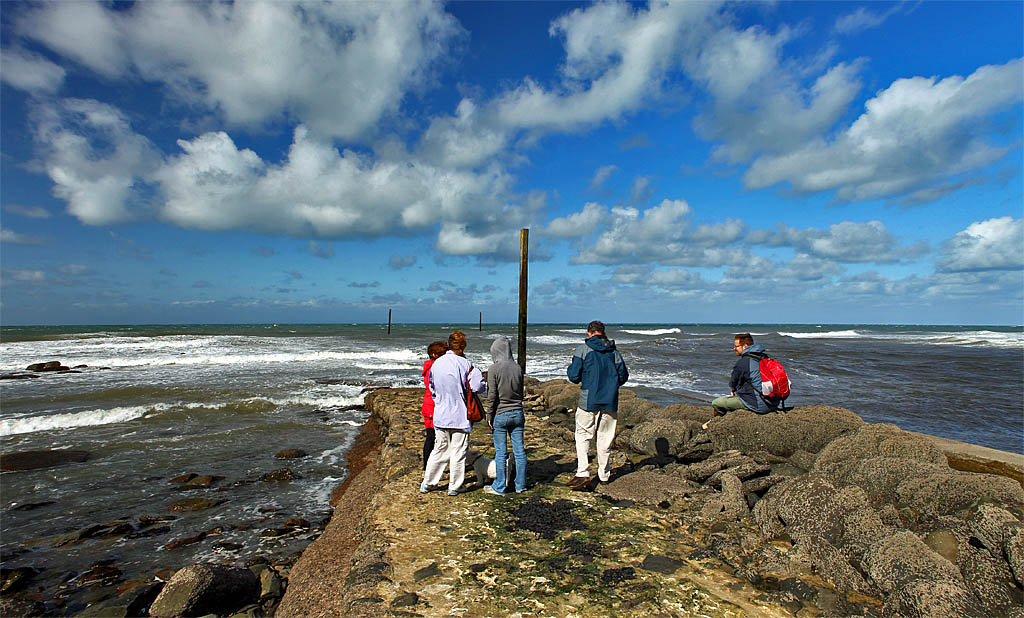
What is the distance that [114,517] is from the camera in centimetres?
684

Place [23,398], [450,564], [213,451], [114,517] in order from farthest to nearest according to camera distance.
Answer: [23,398]
[213,451]
[114,517]
[450,564]

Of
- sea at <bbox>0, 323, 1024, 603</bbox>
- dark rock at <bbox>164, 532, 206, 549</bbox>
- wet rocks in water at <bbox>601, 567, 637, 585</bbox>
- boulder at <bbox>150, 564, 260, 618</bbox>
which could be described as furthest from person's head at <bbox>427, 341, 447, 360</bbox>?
dark rock at <bbox>164, 532, 206, 549</bbox>

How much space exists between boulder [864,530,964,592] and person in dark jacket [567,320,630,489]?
285cm

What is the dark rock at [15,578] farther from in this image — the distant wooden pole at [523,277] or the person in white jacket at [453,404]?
the distant wooden pole at [523,277]

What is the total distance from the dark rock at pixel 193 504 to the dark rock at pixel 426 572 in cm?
484

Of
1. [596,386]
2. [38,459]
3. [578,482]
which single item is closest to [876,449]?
[596,386]

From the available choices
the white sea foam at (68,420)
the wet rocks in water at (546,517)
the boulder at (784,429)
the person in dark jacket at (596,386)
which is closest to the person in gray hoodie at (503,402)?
the wet rocks in water at (546,517)

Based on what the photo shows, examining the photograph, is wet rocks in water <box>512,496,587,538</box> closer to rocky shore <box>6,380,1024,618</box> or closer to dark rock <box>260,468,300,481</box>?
rocky shore <box>6,380,1024,618</box>

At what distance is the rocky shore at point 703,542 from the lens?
372 centimetres

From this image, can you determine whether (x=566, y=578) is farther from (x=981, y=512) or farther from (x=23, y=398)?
(x=23, y=398)

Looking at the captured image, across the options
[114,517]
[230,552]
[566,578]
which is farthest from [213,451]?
[566,578]

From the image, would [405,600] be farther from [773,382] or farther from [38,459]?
[38,459]

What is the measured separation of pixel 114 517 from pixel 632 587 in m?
7.40

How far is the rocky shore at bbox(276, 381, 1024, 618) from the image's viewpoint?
3.72m
